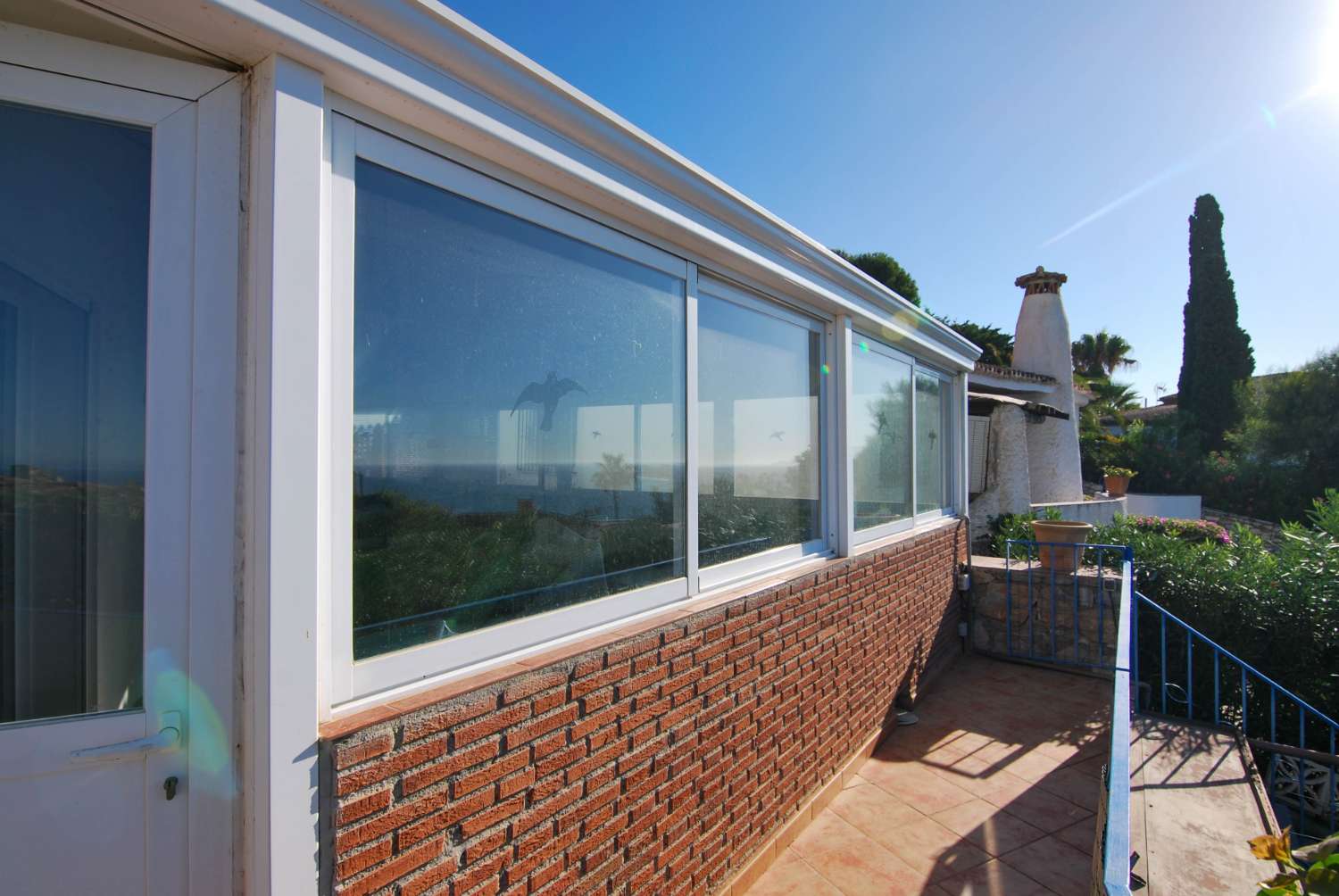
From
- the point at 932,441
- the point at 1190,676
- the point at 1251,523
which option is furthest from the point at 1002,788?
the point at 1251,523

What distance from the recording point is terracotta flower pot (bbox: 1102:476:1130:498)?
14984 millimetres

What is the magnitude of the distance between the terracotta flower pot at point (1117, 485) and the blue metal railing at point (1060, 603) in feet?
35.3

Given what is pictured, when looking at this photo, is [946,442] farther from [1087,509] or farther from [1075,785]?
[1087,509]

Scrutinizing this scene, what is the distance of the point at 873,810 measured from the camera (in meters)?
3.53

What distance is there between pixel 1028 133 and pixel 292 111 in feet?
24.5

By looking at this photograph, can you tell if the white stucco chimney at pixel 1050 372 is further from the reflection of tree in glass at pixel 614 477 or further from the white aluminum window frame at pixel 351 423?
the reflection of tree in glass at pixel 614 477

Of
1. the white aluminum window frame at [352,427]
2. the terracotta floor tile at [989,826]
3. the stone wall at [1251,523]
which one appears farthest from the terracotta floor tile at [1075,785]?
the stone wall at [1251,523]

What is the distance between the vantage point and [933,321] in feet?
17.7

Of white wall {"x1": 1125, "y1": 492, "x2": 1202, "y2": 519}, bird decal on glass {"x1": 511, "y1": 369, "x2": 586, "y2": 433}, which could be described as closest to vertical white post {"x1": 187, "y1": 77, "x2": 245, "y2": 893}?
bird decal on glass {"x1": 511, "y1": 369, "x2": 586, "y2": 433}

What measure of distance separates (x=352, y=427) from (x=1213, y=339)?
97.6 ft

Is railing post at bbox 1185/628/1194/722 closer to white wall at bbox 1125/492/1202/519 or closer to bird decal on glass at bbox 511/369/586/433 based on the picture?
bird decal on glass at bbox 511/369/586/433

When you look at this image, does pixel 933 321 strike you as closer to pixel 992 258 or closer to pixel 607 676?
pixel 607 676

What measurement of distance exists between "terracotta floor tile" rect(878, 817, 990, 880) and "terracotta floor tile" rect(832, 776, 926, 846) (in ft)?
0.17

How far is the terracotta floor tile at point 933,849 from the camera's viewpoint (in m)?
3.03
